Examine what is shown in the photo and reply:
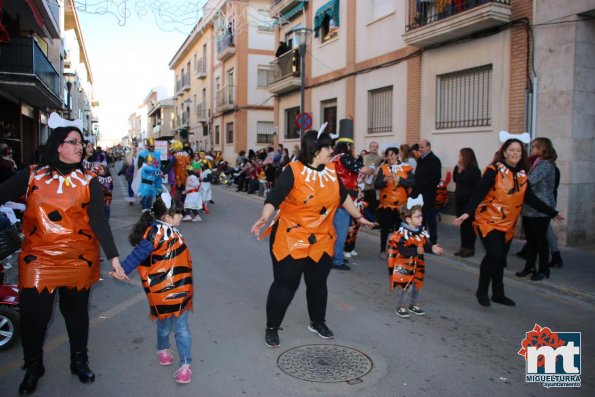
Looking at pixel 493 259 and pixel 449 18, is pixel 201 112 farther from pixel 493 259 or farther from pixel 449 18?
pixel 493 259

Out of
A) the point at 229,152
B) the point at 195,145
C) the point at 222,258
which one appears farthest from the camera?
the point at 195,145

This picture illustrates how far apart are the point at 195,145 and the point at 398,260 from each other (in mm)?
41640

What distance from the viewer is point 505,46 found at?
35.1 feet

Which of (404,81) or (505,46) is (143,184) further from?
(505,46)

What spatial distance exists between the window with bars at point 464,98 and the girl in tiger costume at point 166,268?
9.35 meters

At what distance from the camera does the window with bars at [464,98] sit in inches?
449

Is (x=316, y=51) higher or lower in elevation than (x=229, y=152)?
higher

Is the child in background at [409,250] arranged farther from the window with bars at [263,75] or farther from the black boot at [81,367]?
the window with bars at [263,75]

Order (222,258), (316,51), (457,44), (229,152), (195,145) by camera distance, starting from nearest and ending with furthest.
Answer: (222,258) < (457,44) < (316,51) < (229,152) < (195,145)

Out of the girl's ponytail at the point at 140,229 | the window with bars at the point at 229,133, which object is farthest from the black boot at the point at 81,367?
the window with bars at the point at 229,133

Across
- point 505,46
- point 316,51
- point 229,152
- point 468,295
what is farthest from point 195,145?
point 468,295

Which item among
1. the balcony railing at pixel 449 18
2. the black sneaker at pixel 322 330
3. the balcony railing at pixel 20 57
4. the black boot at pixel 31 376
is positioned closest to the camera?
the black boot at pixel 31 376

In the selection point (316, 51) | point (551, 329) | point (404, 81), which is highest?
point (316, 51)

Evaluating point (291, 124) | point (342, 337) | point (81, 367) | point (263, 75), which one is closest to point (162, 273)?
point (81, 367)
